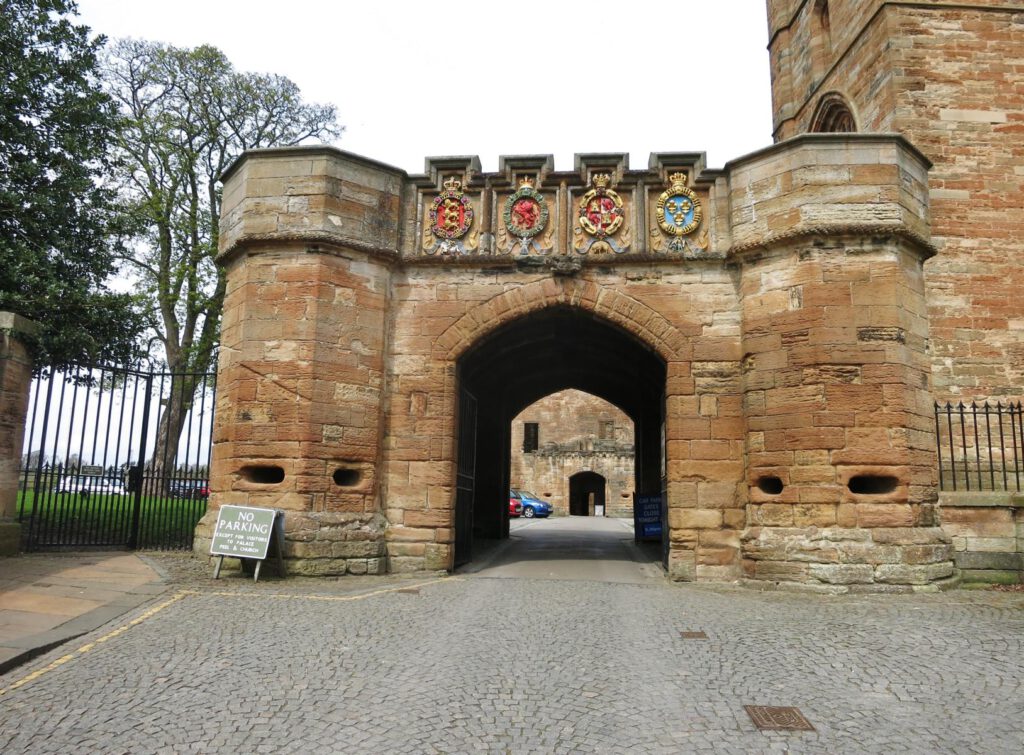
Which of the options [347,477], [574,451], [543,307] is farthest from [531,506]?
[347,477]

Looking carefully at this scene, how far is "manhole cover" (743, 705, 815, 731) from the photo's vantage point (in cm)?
397

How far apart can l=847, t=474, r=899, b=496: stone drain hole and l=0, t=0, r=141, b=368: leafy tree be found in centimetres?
1011

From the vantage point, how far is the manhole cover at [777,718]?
3971 mm

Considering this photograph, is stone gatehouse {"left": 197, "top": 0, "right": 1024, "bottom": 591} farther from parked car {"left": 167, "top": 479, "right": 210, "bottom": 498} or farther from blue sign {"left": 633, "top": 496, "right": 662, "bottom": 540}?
blue sign {"left": 633, "top": 496, "right": 662, "bottom": 540}

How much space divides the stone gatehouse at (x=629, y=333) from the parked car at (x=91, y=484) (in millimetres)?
1546

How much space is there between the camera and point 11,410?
8781 millimetres

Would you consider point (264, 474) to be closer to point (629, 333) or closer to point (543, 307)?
point (543, 307)

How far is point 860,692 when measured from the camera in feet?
14.9

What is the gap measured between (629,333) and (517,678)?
18.3 ft

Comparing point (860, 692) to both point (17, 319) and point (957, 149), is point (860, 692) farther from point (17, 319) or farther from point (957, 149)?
point (957, 149)

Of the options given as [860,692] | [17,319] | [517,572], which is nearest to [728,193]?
[517,572]

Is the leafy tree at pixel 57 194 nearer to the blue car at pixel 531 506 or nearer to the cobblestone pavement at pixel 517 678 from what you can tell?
the cobblestone pavement at pixel 517 678

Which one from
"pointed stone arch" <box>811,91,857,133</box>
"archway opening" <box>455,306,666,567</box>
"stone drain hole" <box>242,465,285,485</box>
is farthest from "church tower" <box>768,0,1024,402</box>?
"stone drain hole" <box>242,465,285,485</box>

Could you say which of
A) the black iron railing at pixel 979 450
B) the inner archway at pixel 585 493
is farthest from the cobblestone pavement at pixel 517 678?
the inner archway at pixel 585 493
